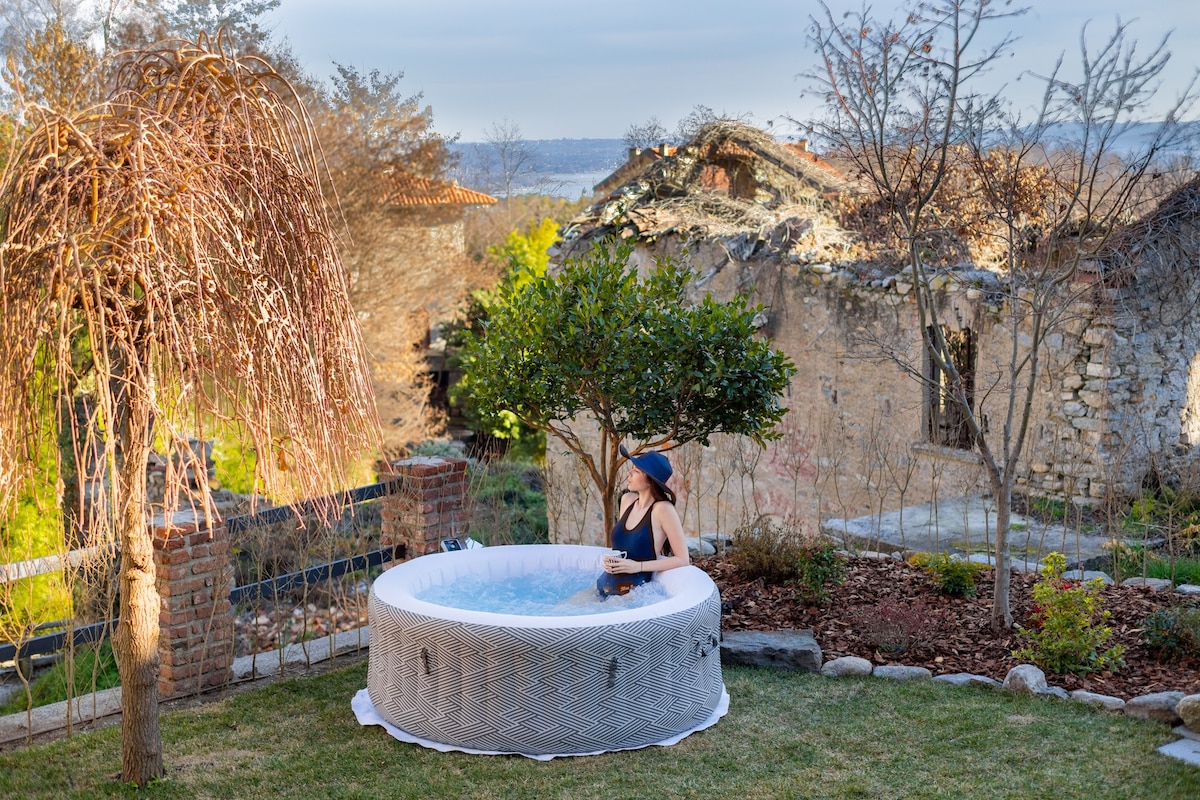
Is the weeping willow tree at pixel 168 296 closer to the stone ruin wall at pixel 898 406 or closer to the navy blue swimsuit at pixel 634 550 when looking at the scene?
the navy blue swimsuit at pixel 634 550

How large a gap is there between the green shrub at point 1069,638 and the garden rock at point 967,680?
32cm

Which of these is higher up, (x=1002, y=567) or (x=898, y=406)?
(x=898, y=406)

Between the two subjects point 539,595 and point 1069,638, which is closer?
point 1069,638

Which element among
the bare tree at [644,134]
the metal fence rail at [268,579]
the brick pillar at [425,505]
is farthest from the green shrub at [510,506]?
the bare tree at [644,134]

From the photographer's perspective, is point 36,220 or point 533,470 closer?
point 36,220

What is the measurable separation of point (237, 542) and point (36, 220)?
4.02 m

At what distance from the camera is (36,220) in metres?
3.60

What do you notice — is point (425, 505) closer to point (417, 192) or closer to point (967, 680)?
point (967, 680)

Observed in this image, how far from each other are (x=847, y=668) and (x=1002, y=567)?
120 centimetres

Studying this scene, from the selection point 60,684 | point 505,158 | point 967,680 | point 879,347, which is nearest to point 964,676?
point 967,680

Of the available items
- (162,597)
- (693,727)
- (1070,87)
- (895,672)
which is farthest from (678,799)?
(1070,87)

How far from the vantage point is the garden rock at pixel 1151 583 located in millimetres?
7285

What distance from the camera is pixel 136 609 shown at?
166 inches

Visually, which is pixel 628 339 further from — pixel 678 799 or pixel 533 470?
pixel 533 470
